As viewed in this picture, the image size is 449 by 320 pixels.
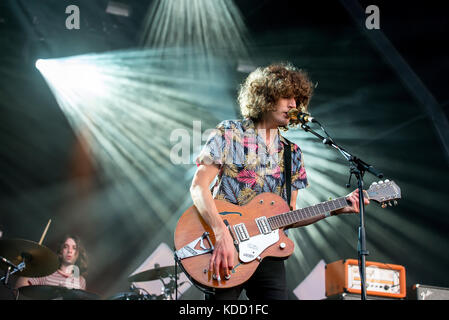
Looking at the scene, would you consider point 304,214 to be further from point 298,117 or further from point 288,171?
point 298,117

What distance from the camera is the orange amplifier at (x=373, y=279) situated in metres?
4.95

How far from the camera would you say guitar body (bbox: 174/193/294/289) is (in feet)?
8.14

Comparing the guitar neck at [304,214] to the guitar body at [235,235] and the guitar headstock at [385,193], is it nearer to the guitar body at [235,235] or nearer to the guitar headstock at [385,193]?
the guitar body at [235,235]

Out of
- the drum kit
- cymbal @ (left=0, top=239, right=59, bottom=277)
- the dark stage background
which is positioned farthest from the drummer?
cymbal @ (left=0, top=239, right=59, bottom=277)

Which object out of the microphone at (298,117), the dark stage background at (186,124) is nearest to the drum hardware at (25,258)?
the dark stage background at (186,124)

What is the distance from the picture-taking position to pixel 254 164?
2893 millimetres

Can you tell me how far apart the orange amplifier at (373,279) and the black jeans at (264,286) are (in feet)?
8.69

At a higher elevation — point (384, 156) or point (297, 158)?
point (384, 156)

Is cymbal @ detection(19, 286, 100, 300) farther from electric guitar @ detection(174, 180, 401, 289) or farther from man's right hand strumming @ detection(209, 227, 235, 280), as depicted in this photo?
man's right hand strumming @ detection(209, 227, 235, 280)

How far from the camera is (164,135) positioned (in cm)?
760

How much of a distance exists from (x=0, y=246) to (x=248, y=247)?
3397mm
